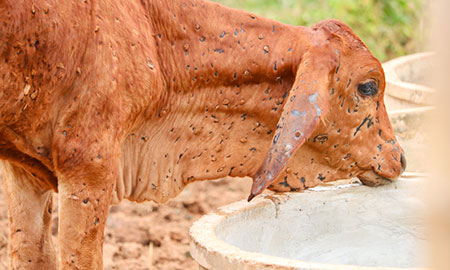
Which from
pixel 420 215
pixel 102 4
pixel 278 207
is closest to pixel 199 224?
pixel 278 207

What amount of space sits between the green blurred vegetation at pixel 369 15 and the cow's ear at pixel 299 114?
6.08 m

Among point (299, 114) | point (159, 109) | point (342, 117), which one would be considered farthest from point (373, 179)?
point (159, 109)

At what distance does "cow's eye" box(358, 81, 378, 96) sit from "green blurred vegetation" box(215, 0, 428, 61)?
585 cm

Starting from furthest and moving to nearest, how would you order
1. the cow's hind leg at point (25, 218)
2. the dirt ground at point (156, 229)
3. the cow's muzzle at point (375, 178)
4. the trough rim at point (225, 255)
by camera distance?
the dirt ground at point (156, 229) < the cow's muzzle at point (375, 178) < the cow's hind leg at point (25, 218) < the trough rim at point (225, 255)

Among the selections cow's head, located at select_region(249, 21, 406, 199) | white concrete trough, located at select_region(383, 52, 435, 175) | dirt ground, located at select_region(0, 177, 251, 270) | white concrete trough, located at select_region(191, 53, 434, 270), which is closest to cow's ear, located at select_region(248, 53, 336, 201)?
cow's head, located at select_region(249, 21, 406, 199)

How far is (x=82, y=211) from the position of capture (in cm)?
254

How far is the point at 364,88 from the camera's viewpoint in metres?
3.10

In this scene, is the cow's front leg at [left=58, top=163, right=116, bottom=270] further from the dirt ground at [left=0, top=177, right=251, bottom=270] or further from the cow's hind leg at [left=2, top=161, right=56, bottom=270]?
the dirt ground at [left=0, top=177, right=251, bottom=270]

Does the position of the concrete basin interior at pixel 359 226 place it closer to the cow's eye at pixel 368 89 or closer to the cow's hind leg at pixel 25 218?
the cow's eye at pixel 368 89

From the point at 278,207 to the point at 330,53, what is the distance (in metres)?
0.71

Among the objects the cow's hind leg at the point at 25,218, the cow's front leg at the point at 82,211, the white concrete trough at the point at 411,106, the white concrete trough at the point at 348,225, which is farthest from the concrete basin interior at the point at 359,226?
the cow's hind leg at the point at 25,218

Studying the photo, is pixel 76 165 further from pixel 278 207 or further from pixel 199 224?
pixel 278 207

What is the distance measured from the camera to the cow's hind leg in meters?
2.97

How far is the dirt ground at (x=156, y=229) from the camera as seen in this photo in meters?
4.37
